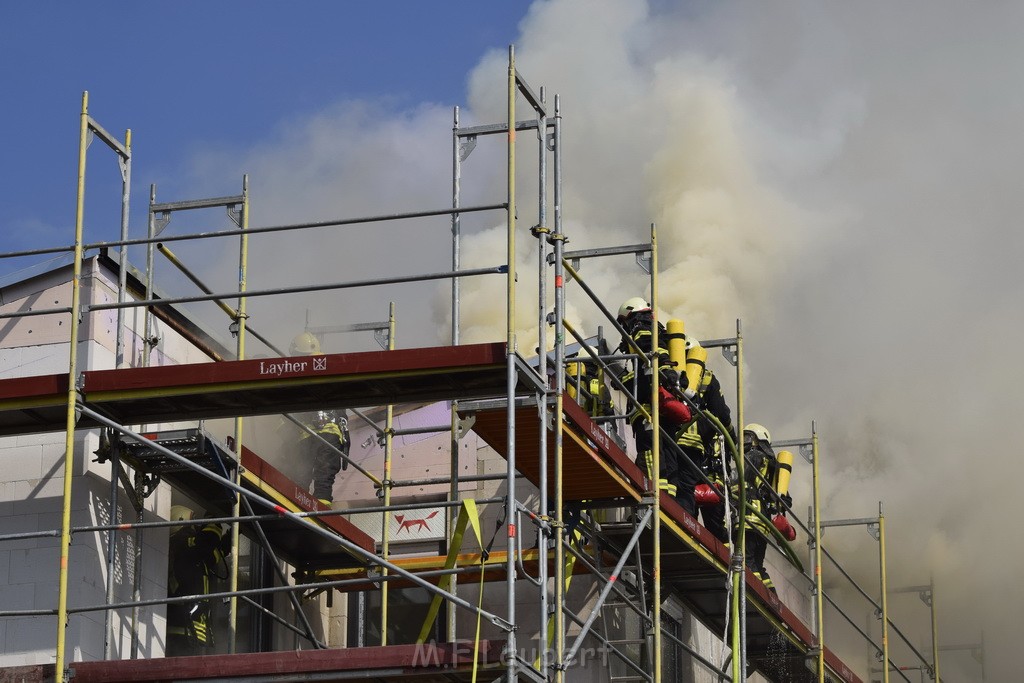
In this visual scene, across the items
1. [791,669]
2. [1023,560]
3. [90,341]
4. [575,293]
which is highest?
[575,293]

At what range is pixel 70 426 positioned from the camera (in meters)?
13.7

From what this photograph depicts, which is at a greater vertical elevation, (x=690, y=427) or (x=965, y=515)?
(x=965, y=515)

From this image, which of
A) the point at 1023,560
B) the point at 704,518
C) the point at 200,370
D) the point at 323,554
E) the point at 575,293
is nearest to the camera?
the point at 200,370

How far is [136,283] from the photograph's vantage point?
645 inches

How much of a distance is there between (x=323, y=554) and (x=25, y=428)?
14.8 feet

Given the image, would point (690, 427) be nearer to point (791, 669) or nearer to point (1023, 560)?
point (791, 669)

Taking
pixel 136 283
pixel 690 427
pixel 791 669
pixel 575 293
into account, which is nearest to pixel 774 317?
pixel 575 293

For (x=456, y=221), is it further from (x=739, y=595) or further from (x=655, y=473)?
(x=739, y=595)

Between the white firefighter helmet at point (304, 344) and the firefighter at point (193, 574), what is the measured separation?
3.29 metres

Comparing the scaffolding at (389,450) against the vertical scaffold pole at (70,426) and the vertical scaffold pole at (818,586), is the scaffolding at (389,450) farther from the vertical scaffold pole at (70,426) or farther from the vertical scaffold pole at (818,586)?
the vertical scaffold pole at (818,586)

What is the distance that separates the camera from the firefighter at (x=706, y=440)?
19.2 m

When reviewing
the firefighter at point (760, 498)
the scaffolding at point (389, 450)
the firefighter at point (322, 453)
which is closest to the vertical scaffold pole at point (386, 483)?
the scaffolding at point (389, 450)

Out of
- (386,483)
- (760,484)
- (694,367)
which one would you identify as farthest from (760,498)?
(386,483)

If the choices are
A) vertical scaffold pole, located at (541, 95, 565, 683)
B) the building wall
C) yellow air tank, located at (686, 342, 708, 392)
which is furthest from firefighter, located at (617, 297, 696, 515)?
the building wall
